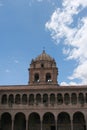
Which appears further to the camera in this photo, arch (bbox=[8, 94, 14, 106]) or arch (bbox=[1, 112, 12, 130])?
arch (bbox=[8, 94, 14, 106])

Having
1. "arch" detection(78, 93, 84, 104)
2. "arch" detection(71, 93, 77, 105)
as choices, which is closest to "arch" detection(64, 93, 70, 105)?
"arch" detection(71, 93, 77, 105)

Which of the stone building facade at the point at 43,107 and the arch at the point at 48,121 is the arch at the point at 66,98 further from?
the arch at the point at 48,121

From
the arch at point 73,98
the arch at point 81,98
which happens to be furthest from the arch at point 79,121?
the arch at point 81,98

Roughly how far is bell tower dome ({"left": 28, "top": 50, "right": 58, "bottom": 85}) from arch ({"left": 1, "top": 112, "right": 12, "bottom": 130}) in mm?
9247

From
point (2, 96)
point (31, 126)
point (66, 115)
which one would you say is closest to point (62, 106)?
point (66, 115)

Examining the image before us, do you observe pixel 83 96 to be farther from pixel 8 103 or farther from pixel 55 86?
pixel 8 103

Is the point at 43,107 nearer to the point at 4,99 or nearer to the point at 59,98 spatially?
the point at 59,98

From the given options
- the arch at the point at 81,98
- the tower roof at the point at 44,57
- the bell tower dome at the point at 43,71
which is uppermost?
the tower roof at the point at 44,57

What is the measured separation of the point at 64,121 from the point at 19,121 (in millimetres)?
8735

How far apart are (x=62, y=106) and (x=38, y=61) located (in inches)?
543

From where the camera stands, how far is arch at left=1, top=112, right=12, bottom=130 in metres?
68.4

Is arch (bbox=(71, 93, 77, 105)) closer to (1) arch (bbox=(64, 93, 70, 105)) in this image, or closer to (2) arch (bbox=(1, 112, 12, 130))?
(1) arch (bbox=(64, 93, 70, 105))

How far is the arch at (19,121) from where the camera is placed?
68.4 m

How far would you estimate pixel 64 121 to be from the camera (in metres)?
68.3
